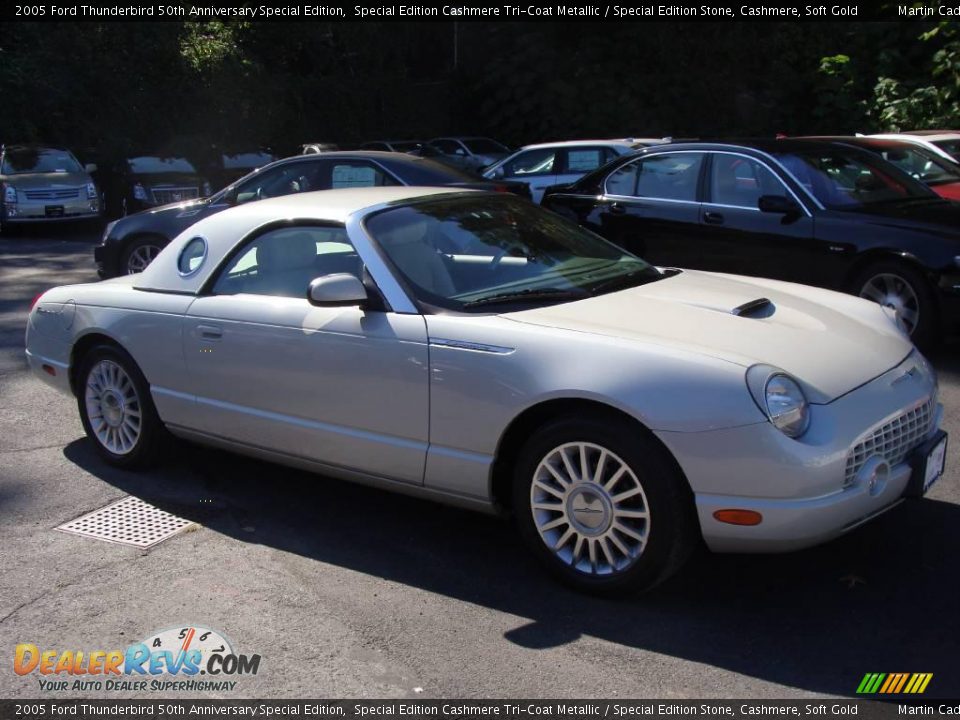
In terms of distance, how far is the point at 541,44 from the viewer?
24.8m

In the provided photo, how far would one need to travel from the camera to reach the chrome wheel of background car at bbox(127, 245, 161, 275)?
10602mm

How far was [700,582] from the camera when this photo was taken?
13.6ft

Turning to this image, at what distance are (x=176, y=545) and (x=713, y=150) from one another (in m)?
5.62

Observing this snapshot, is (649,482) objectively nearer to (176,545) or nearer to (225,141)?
(176,545)

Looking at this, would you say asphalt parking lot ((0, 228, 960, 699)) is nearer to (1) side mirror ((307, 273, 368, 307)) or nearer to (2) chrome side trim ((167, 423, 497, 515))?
(2) chrome side trim ((167, 423, 497, 515))

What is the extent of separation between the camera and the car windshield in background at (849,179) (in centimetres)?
805

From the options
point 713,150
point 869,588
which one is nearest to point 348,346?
point 869,588

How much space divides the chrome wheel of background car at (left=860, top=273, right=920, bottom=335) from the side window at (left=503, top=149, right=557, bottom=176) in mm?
7902

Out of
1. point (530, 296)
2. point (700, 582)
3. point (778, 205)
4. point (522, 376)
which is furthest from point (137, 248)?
point (700, 582)

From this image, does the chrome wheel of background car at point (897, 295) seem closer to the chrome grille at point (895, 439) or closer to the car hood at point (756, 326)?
the car hood at point (756, 326)

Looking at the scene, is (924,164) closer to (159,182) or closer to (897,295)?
(897,295)
